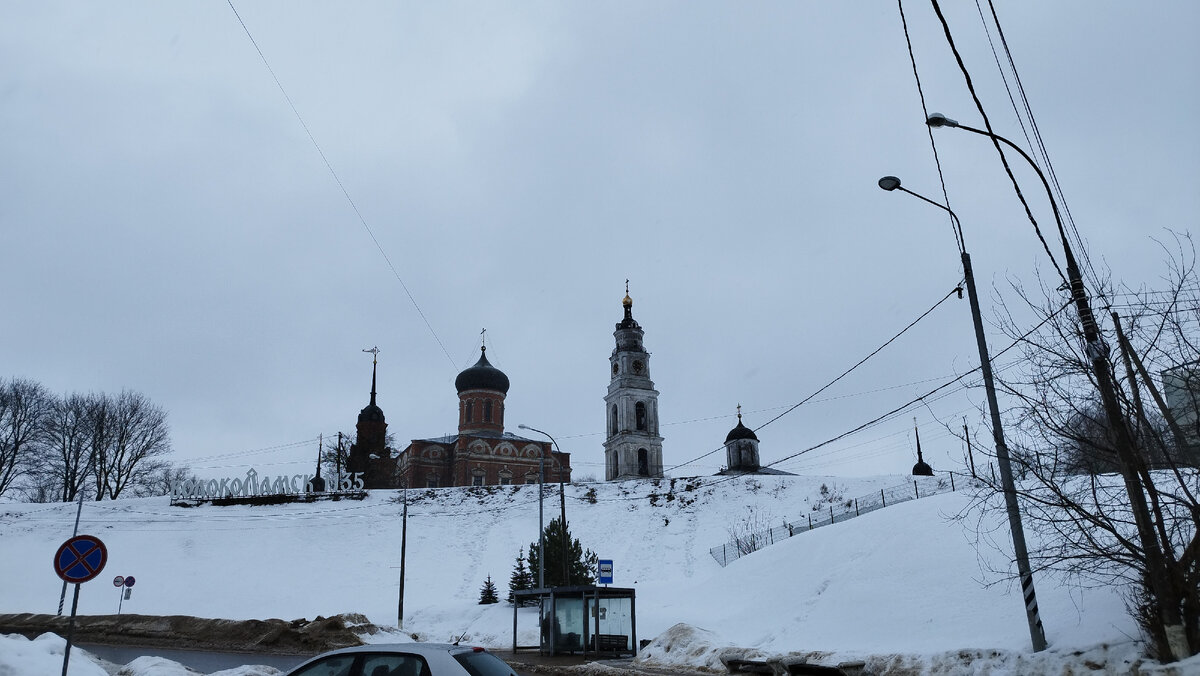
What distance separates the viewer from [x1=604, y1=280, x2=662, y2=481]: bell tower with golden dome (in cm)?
8131

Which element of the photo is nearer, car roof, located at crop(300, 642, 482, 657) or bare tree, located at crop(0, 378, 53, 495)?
car roof, located at crop(300, 642, 482, 657)

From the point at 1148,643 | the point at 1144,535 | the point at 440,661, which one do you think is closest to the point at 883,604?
the point at 1148,643

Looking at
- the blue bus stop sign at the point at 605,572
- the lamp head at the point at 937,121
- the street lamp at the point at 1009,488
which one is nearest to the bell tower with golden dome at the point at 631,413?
the blue bus stop sign at the point at 605,572

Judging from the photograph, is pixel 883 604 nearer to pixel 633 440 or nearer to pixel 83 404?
pixel 633 440

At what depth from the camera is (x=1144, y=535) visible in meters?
10.1

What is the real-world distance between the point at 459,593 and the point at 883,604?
29.8 metres

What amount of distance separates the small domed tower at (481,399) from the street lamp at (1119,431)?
72462mm

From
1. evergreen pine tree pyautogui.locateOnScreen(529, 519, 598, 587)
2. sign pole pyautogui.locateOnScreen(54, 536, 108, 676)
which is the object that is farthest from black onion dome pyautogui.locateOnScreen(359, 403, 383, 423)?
sign pole pyautogui.locateOnScreen(54, 536, 108, 676)

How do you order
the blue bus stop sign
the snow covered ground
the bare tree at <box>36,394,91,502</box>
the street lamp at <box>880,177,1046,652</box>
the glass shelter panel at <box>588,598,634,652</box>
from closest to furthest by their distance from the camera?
the street lamp at <box>880,177,1046,652</box> → the snow covered ground → the glass shelter panel at <box>588,598,634,652</box> → the blue bus stop sign → the bare tree at <box>36,394,91,502</box>

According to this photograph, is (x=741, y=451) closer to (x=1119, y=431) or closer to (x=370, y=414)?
(x=370, y=414)

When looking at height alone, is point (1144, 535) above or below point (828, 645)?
above

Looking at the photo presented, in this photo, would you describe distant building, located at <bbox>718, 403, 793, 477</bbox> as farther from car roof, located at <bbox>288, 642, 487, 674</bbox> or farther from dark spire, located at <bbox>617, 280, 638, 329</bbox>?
car roof, located at <bbox>288, 642, 487, 674</bbox>

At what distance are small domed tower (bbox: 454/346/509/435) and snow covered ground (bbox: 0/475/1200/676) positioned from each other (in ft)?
46.5

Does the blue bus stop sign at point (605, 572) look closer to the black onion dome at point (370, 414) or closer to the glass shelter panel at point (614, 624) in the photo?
the glass shelter panel at point (614, 624)
